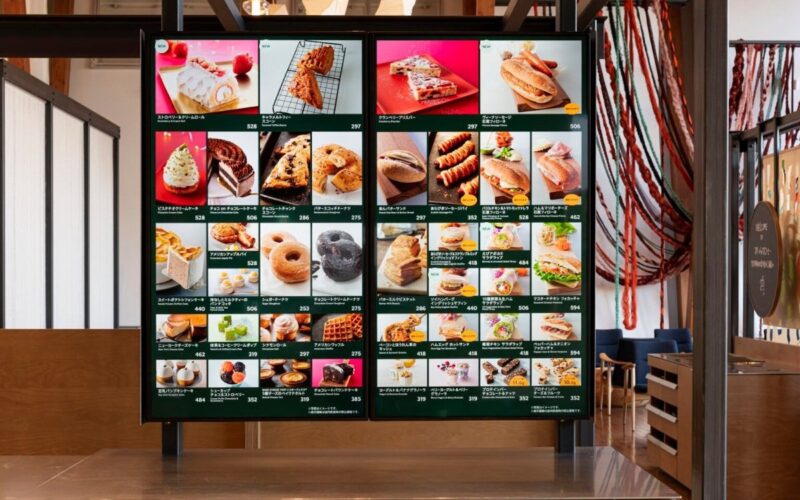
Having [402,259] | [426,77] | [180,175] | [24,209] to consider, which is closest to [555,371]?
[402,259]

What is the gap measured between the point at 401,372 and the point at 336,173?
0.63 metres

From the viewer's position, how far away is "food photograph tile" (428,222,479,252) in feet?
7.37

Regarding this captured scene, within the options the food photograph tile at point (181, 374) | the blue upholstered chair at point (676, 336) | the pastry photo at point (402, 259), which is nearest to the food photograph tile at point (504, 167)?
the pastry photo at point (402, 259)

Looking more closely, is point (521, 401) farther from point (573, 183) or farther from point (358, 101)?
point (358, 101)

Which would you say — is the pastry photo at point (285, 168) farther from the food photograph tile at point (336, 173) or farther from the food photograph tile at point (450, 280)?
the food photograph tile at point (450, 280)

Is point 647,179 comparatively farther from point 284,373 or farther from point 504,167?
point 284,373

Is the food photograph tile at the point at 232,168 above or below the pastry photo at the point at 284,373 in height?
above

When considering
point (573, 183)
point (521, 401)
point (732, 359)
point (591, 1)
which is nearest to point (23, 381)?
point (521, 401)

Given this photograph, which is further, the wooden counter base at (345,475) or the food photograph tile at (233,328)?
the food photograph tile at (233,328)

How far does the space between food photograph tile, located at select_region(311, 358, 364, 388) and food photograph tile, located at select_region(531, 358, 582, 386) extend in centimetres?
53

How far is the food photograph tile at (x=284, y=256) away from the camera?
87.7 inches

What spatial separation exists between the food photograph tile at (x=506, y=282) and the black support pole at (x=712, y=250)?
1.72 feet

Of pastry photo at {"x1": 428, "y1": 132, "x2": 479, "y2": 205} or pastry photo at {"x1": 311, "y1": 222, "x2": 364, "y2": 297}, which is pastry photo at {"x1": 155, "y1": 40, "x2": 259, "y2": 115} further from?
pastry photo at {"x1": 428, "y1": 132, "x2": 479, "y2": 205}

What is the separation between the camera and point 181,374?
7.33 ft
